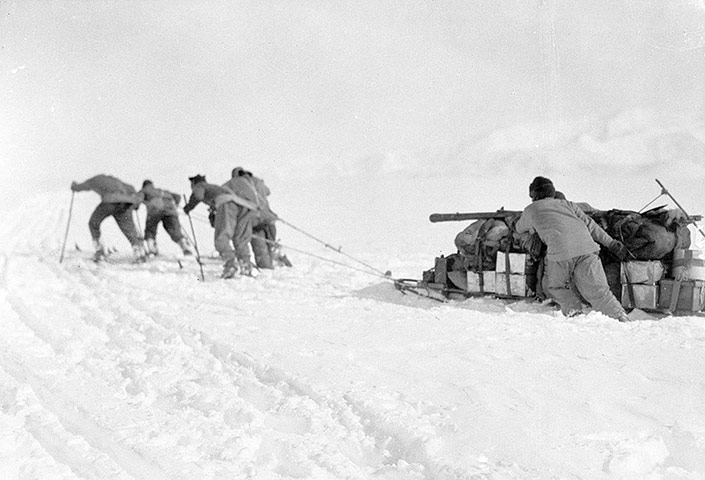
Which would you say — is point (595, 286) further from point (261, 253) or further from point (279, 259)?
point (279, 259)

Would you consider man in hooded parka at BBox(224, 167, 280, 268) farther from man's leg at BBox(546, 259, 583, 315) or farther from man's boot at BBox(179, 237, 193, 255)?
man's leg at BBox(546, 259, 583, 315)

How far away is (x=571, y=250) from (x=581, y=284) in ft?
1.12

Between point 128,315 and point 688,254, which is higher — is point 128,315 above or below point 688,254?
below

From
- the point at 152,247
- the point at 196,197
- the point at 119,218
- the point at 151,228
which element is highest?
the point at 196,197

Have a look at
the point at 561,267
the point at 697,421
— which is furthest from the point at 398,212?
the point at 697,421

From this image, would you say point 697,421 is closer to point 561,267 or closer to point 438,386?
point 438,386

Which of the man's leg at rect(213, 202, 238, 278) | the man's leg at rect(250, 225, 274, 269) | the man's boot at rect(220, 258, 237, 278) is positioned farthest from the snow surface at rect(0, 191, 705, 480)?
the man's leg at rect(250, 225, 274, 269)

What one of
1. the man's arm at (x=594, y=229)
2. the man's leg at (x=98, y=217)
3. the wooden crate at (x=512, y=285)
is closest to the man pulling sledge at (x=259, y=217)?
the man's leg at (x=98, y=217)

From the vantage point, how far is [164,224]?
12812 mm

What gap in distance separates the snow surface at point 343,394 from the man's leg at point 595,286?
2.03 ft

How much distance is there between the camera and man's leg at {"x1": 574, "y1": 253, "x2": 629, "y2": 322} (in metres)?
6.19

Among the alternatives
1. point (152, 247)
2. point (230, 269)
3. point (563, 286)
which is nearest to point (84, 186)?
point (152, 247)

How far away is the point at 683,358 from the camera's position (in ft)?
13.3

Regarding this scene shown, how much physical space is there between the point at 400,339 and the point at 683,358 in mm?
1850
